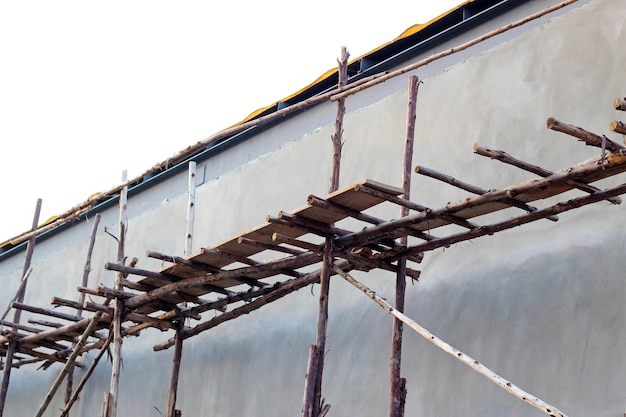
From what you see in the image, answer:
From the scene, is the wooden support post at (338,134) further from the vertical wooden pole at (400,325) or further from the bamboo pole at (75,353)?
the bamboo pole at (75,353)

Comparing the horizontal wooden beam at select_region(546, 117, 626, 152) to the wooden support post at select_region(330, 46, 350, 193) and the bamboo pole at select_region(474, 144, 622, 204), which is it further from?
the wooden support post at select_region(330, 46, 350, 193)

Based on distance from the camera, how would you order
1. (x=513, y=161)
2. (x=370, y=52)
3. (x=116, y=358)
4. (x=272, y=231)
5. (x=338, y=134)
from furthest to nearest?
(x=370, y=52) → (x=116, y=358) → (x=338, y=134) → (x=272, y=231) → (x=513, y=161)

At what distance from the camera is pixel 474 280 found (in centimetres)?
843

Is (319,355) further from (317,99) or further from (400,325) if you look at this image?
(317,99)

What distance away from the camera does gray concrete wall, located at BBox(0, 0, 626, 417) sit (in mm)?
7508

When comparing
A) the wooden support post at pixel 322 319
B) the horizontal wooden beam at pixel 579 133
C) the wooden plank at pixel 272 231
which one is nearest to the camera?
the horizontal wooden beam at pixel 579 133

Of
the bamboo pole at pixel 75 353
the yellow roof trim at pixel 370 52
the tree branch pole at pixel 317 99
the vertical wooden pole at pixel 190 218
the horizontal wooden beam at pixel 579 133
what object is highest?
the yellow roof trim at pixel 370 52

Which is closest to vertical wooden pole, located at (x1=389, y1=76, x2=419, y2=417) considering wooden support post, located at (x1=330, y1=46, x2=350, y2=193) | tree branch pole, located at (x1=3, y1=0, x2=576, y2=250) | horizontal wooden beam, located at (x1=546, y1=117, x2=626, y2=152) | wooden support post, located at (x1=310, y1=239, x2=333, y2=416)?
tree branch pole, located at (x1=3, y1=0, x2=576, y2=250)

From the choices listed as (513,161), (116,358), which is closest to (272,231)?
(513,161)

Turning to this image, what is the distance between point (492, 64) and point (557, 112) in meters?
1.05

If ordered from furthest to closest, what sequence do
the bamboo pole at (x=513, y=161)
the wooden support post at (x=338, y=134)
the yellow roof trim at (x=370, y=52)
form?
1. the yellow roof trim at (x=370, y=52)
2. the wooden support post at (x=338, y=134)
3. the bamboo pole at (x=513, y=161)

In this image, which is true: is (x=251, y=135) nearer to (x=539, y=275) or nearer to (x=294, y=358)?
(x=294, y=358)

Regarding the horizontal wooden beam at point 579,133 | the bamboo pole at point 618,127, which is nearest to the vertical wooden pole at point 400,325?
the horizontal wooden beam at point 579,133

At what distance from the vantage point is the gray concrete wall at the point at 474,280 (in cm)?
751
